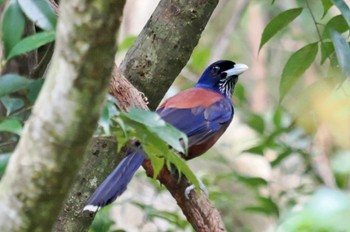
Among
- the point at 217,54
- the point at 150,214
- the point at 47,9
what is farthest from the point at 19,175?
the point at 217,54

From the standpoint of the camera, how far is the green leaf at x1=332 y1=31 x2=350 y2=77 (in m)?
2.25

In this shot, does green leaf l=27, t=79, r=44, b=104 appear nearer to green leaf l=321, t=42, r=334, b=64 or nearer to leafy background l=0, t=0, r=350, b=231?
leafy background l=0, t=0, r=350, b=231

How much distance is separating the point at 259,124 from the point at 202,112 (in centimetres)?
69

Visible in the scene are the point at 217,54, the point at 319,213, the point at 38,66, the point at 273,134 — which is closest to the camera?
the point at 319,213

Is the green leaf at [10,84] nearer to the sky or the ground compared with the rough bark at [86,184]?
nearer to the sky

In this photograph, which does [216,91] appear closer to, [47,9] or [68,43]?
[47,9]

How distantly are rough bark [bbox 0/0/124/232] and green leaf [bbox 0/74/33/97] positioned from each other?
284 millimetres

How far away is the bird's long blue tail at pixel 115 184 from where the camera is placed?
2352 mm

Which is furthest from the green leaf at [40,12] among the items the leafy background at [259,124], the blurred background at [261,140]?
the blurred background at [261,140]

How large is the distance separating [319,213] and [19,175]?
50 centimetres

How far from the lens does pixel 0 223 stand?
128 centimetres

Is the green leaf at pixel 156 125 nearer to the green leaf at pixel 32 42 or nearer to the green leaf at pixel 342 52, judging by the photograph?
the green leaf at pixel 32 42

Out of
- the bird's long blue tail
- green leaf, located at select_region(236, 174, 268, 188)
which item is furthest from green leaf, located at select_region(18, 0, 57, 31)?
green leaf, located at select_region(236, 174, 268, 188)

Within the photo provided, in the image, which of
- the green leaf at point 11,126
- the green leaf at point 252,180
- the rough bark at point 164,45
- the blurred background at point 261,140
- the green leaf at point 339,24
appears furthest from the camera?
the green leaf at point 252,180
